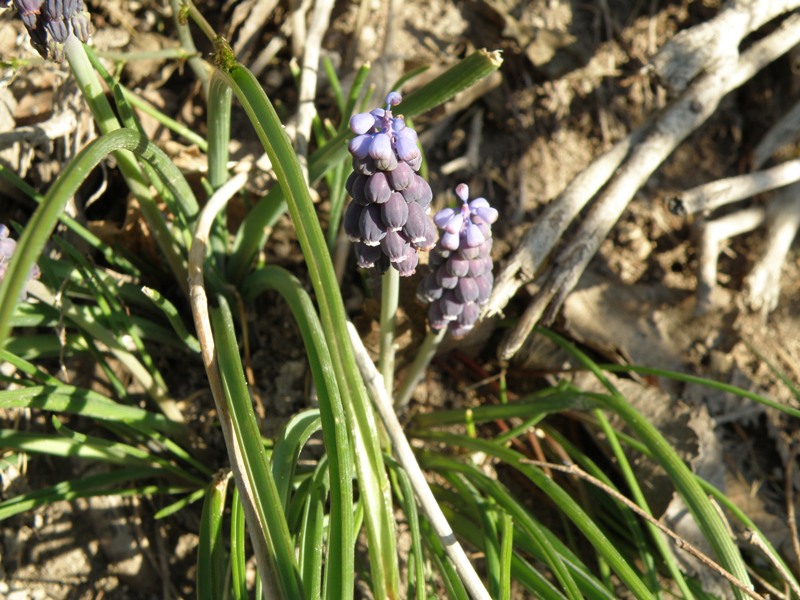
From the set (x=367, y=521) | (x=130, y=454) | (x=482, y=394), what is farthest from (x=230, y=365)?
(x=482, y=394)

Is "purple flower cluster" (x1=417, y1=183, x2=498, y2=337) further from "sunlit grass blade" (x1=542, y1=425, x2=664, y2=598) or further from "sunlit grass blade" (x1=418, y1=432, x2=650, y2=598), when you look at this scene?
"sunlit grass blade" (x1=542, y1=425, x2=664, y2=598)

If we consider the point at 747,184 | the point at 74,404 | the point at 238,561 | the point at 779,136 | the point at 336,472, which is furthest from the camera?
the point at 779,136

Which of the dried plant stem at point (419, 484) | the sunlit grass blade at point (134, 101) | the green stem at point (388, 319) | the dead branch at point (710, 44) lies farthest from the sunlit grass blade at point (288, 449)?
the dead branch at point (710, 44)

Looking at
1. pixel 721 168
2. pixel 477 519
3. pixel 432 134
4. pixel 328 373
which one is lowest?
pixel 477 519

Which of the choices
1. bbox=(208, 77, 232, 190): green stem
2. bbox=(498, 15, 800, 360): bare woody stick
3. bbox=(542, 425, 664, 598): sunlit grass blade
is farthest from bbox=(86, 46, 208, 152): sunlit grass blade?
bbox=(542, 425, 664, 598): sunlit grass blade

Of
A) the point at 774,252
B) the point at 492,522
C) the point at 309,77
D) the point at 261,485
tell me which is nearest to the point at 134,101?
the point at 309,77

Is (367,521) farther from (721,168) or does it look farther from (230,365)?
(721,168)

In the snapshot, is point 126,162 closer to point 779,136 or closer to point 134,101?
point 134,101
